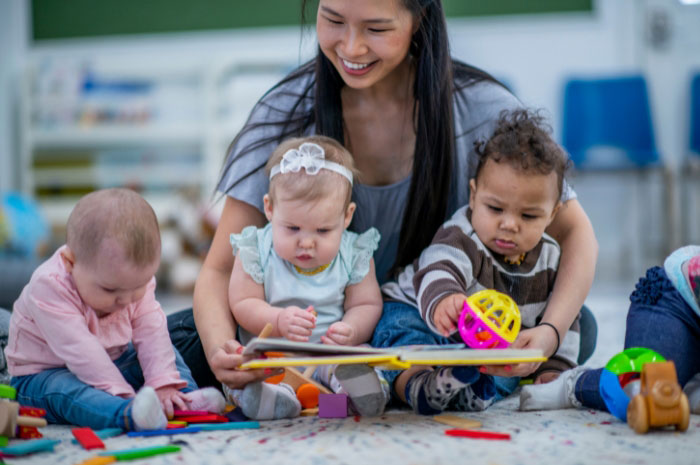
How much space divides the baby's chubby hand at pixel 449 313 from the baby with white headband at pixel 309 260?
0.45 ft

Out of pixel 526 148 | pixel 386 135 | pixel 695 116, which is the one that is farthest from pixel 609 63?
pixel 526 148

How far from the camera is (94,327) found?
1.16 m

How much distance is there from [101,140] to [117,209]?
11.9 feet

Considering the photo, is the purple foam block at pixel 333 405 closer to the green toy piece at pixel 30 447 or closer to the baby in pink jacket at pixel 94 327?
the baby in pink jacket at pixel 94 327

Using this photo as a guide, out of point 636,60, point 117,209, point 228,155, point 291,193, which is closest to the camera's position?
point 117,209

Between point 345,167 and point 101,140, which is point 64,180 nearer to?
point 101,140

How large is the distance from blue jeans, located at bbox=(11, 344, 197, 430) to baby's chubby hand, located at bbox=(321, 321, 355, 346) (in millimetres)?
252

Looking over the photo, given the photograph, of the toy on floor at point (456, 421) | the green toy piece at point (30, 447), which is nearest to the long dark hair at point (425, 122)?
the toy on floor at point (456, 421)

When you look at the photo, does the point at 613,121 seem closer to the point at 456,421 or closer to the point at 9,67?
the point at 456,421

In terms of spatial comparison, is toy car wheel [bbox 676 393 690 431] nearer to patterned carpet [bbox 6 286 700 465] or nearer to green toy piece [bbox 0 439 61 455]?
patterned carpet [bbox 6 286 700 465]

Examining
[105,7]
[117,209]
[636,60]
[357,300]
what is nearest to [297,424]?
[357,300]

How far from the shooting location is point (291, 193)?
124 cm

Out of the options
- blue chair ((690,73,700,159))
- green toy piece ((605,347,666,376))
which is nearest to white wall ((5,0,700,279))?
blue chair ((690,73,700,159))

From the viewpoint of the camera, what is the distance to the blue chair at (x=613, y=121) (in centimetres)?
385
